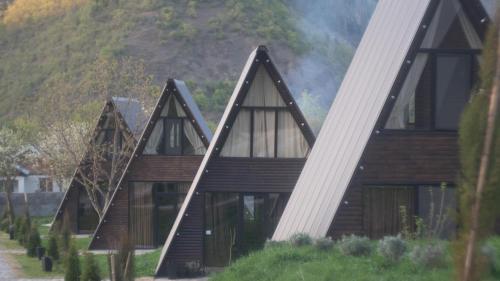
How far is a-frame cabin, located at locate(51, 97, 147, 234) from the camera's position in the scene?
103 ft

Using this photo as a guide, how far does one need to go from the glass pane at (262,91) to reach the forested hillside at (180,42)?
45623mm

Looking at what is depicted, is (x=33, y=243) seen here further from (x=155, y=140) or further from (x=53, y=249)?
(x=155, y=140)

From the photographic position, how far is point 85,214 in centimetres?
3503


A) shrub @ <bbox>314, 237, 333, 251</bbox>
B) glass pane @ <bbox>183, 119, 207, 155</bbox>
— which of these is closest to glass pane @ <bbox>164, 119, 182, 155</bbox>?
glass pane @ <bbox>183, 119, 207, 155</bbox>

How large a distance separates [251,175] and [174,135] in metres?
6.74

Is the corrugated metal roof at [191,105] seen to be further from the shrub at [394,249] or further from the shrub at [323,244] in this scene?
the shrub at [394,249]

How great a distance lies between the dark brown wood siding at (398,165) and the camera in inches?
568

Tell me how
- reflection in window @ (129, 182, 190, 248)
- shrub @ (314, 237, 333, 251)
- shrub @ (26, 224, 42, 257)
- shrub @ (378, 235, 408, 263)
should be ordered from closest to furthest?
1. shrub @ (378, 235, 408, 263)
2. shrub @ (314, 237, 333, 251)
3. shrub @ (26, 224, 42, 257)
4. reflection in window @ (129, 182, 190, 248)

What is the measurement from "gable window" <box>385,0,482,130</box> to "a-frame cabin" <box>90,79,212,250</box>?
38.7 feet

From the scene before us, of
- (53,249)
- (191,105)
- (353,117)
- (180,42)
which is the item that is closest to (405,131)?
(353,117)

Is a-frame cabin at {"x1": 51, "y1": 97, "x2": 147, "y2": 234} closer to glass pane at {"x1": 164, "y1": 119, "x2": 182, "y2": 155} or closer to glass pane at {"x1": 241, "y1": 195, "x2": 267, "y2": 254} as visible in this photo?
glass pane at {"x1": 164, "y1": 119, "x2": 182, "y2": 155}

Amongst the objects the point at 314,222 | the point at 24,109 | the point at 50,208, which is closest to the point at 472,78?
the point at 314,222

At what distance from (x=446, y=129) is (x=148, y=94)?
22899 millimetres

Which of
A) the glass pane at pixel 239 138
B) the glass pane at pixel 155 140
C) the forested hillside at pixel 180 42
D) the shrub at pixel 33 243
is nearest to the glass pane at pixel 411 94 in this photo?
the glass pane at pixel 239 138
